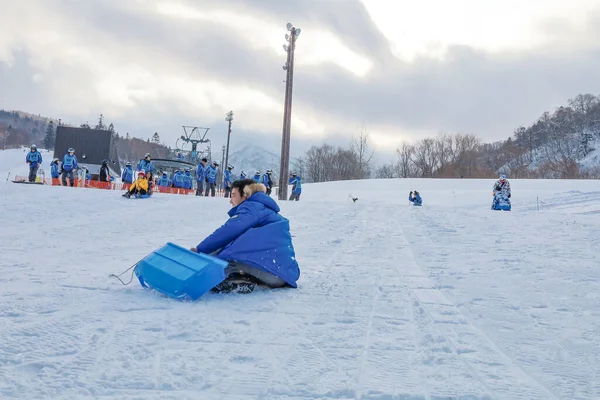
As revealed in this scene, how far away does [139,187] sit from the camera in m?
14.8

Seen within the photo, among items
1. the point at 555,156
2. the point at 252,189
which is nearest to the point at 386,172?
the point at 555,156

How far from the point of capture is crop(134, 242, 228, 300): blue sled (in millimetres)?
4020

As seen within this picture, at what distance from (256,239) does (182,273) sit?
75 cm

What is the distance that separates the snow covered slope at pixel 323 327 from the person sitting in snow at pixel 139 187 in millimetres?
6549

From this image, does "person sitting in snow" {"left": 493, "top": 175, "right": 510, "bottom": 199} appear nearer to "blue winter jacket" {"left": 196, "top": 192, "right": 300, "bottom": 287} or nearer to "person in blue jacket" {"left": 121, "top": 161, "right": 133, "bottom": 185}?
"blue winter jacket" {"left": 196, "top": 192, "right": 300, "bottom": 287}

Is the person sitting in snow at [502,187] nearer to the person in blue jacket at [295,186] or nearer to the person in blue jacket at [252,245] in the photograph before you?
the person in blue jacket at [295,186]

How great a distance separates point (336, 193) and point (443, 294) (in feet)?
104

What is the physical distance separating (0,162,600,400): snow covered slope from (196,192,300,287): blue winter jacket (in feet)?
1.00

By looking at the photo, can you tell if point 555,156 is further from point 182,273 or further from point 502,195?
point 182,273

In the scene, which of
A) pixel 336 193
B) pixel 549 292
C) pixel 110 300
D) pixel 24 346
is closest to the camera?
pixel 24 346

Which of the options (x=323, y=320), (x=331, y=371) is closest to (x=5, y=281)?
(x=323, y=320)

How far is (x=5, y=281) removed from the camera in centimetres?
457

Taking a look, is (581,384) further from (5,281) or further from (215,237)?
(5,281)

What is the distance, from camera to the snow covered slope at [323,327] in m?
2.48
